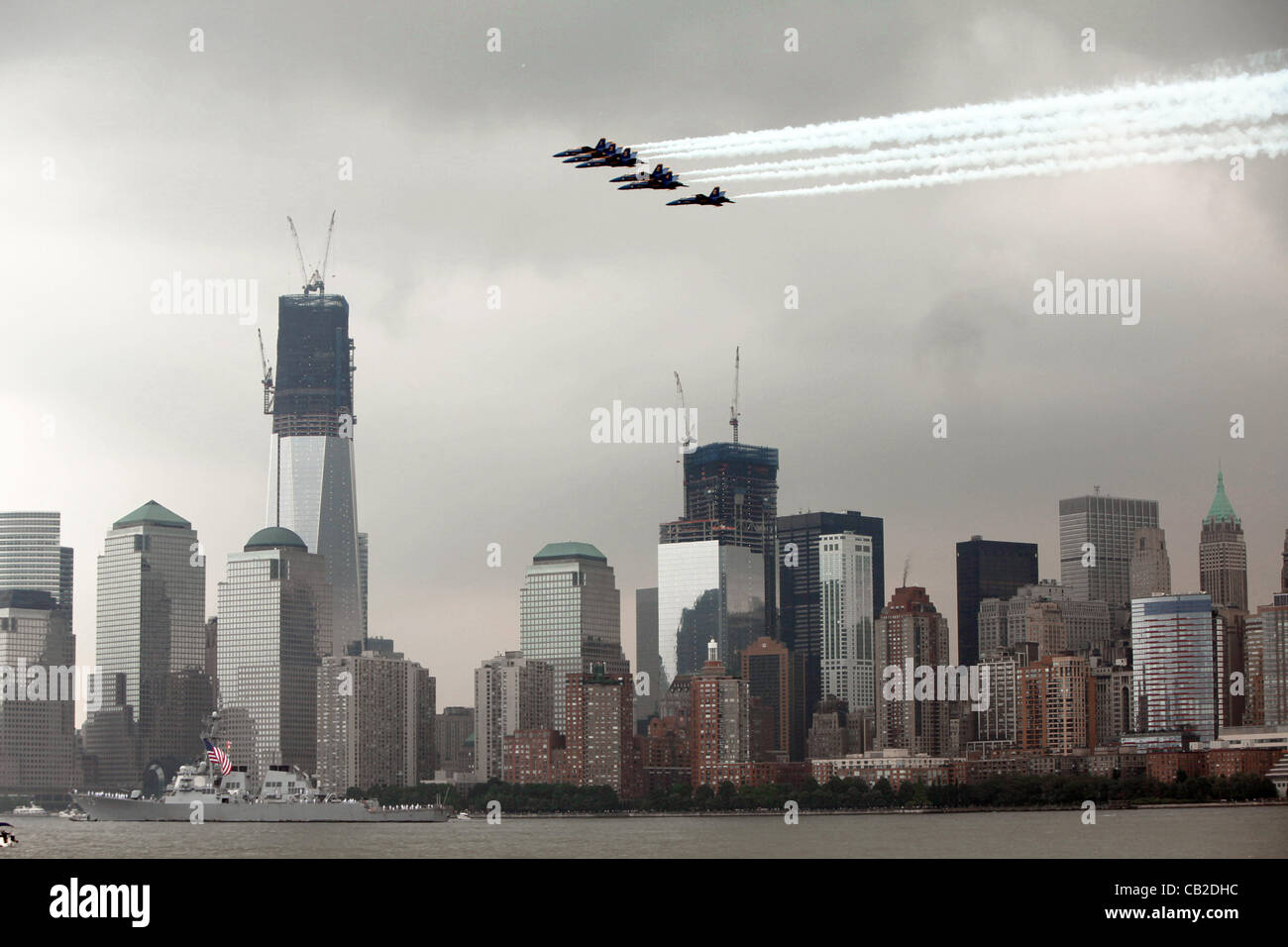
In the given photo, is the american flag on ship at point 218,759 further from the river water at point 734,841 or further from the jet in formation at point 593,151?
the jet in formation at point 593,151

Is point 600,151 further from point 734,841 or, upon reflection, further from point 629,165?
point 734,841

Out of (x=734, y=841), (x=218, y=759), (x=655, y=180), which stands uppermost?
(x=655, y=180)

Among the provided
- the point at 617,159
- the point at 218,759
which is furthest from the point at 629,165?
the point at 218,759

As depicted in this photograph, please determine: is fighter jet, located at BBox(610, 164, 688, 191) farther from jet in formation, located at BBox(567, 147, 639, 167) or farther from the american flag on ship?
the american flag on ship

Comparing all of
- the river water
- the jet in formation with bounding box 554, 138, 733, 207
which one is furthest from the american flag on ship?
the jet in formation with bounding box 554, 138, 733, 207
